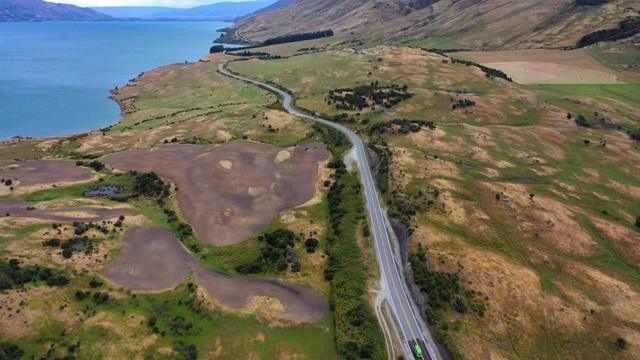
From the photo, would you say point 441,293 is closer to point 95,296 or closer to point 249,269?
point 249,269

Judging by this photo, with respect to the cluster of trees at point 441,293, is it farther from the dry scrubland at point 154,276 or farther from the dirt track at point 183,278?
the dirt track at point 183,278

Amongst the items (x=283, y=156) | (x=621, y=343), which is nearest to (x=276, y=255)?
(x=283, y=156)

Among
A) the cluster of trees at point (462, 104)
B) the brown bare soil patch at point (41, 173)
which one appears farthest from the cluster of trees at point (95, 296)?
the cluster of trees at point (462, 104)

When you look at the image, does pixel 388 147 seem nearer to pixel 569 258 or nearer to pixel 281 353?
pixel 569 258

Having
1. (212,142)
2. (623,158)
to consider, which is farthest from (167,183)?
(623,158)

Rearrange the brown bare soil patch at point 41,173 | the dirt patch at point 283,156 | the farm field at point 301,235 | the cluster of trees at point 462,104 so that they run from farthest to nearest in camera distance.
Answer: the cluster of trees at point 462,104, the dirt patch at point 283,156, the brown bare soil patch at point 41,173, the farm field at point 301,235

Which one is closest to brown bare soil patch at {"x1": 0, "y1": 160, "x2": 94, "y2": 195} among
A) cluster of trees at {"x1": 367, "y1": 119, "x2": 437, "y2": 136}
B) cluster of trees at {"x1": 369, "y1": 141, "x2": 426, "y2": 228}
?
cluster of trees at {"x1": 369, "y1": 141, "x2": 426, "y2": 228}
